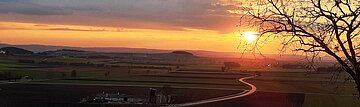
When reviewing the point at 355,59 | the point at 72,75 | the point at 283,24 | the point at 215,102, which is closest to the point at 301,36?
the point at 283,24

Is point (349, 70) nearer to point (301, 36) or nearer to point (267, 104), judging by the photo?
point (301, 36)

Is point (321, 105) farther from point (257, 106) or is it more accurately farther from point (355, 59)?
point (355, 59)

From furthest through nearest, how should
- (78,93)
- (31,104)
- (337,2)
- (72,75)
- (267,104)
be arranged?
(72,75) → (78,93) → (267,104) → (31,104) → (337,2)

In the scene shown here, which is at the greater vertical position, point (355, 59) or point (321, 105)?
point (355, 59)

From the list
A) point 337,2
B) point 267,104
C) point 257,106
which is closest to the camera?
point 337,2

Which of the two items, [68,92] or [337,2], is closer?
[337,2]

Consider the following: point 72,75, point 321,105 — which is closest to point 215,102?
point 321,105

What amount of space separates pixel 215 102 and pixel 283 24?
3064 centimetres

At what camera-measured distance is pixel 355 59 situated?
25.4 feet

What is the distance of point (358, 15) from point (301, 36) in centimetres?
90

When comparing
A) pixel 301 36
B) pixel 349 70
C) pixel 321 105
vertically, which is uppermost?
pixel 301 36

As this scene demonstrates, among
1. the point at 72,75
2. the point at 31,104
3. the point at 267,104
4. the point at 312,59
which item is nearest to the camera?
the point at 312,59

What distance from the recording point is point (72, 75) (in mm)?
87250

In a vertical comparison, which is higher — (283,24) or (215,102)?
(283,24)
